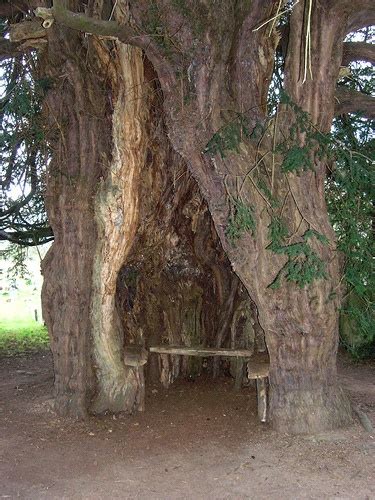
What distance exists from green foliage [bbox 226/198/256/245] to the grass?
6.93 metres

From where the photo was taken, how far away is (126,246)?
5.54 meters

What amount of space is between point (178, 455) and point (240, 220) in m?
1.97

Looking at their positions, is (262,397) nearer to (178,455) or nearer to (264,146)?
(178,455)

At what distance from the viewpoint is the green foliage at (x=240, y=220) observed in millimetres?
4512

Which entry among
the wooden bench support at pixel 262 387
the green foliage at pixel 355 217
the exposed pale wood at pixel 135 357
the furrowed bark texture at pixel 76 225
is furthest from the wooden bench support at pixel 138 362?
the green foliage at pixel 355 217

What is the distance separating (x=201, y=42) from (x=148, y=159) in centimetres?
157

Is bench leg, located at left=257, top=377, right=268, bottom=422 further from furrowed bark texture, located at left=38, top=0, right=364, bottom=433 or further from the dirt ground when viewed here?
furrowed bark texture, located at left=38, top=0, right=364, bottom=433

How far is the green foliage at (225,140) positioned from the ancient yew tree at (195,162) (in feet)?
0.05

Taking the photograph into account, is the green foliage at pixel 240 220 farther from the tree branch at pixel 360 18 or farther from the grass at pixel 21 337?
the grass at pixel 21 337

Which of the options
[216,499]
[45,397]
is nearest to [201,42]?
[216,499]

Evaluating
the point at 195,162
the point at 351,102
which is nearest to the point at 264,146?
the point at 195,162

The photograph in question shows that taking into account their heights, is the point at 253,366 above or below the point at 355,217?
below

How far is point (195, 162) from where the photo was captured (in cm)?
470

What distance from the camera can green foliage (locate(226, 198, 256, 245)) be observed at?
178 inches
